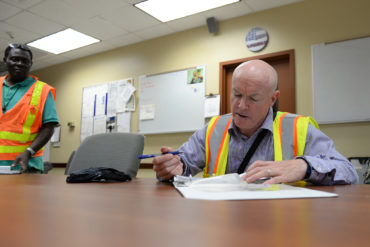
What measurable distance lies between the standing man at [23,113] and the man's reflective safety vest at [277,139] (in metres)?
1.08

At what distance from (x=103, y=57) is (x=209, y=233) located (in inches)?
190

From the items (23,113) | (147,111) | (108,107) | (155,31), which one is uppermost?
(155,31)

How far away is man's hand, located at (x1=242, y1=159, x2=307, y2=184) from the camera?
2.45 ft

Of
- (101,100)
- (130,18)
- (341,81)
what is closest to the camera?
(341,81)

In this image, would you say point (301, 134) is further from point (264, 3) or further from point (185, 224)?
point (264, 3)

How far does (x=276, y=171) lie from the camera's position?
786mm

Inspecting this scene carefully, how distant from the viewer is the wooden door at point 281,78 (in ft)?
10.4

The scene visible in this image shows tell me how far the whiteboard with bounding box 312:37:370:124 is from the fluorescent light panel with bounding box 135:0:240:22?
3.74 ft

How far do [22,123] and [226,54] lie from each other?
2.41 meters

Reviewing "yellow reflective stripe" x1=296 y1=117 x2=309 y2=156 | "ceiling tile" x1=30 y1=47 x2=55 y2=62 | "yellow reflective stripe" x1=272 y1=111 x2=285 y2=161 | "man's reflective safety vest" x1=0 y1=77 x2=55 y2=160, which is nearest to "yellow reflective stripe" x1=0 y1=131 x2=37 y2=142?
"man's reflective safety vest" x1=0 y1=77 x2=55 y2=160

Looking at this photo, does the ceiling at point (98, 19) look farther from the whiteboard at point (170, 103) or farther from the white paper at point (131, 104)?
the white paper at point (131, 104)

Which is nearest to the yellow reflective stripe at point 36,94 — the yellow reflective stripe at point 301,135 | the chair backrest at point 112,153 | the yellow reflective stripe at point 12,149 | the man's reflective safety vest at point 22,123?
the man's reflective safety vest at point 22,123

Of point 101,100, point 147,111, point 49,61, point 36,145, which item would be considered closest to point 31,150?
point 36,145

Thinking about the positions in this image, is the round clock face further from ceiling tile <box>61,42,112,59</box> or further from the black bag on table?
the black bag on table
